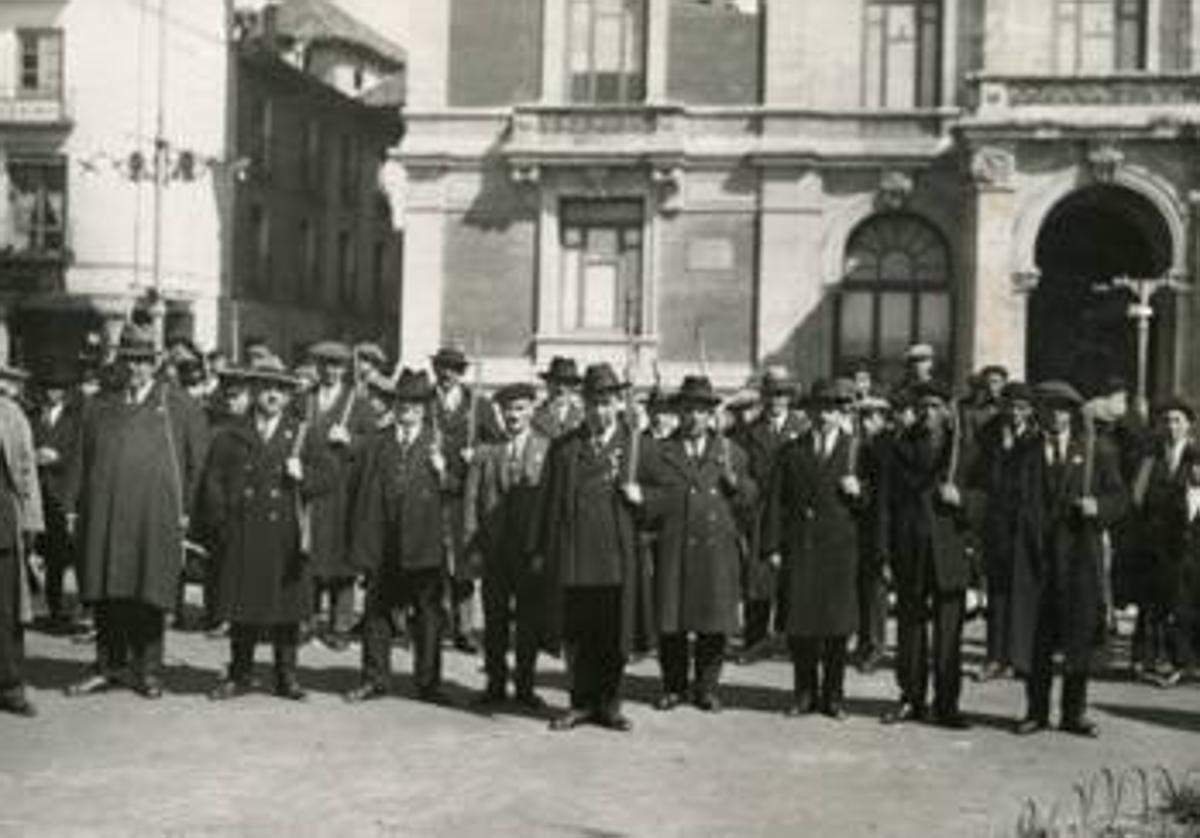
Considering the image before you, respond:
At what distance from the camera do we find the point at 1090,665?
11.2 metres

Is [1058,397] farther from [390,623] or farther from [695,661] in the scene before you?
[390,623]

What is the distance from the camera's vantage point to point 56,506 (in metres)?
15.6

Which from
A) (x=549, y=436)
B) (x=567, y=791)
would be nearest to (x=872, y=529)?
(x=549, y=436)

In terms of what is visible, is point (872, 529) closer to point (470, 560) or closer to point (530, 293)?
point (470, 560)

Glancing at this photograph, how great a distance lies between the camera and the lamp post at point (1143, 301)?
2547cm

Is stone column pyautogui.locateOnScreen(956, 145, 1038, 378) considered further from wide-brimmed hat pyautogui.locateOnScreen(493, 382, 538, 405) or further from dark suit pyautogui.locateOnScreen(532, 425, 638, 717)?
dark suit pyautogui.locateOnScreen(532, 425, 638, 717)

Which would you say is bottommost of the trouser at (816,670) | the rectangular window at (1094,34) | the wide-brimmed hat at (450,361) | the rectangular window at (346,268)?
the trouser at (816,670)

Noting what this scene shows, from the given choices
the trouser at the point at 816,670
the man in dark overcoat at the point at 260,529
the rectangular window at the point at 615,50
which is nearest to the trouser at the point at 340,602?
the man in dark overcoat at the point at 260,529

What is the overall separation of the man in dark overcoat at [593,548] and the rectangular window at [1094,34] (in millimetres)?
20776

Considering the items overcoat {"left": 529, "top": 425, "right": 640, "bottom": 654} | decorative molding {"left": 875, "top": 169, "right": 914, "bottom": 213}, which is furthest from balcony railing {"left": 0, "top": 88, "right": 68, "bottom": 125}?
overcoat {"left": 529, "top": 425, "right": 640, "bottom": 654}

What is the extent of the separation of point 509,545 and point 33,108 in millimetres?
31183

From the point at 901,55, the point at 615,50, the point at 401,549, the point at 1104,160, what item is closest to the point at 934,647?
the point at 401,549

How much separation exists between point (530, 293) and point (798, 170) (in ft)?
15.8

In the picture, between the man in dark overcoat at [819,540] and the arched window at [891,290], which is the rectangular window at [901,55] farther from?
the man in dark overcoat at [819,540]
